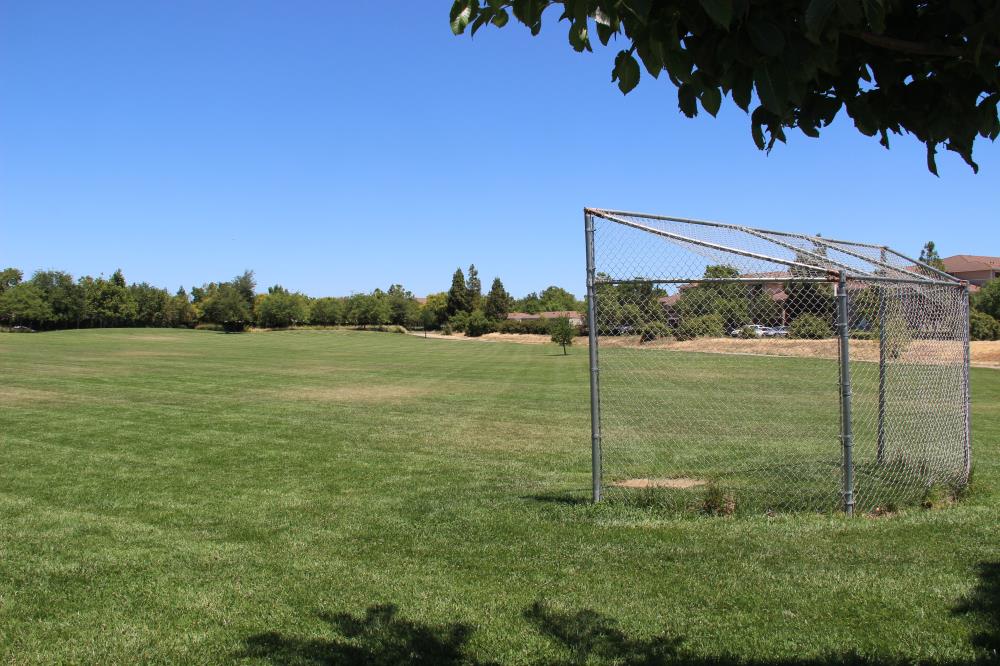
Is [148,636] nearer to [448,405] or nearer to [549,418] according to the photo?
[549,418]

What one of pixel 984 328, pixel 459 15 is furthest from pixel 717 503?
pixel 984 328

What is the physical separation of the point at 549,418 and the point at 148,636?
14.6m

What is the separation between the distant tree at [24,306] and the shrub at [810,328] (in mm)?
113334

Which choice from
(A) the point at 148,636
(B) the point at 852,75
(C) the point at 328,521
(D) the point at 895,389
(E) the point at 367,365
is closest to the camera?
(B) the point at 852,75

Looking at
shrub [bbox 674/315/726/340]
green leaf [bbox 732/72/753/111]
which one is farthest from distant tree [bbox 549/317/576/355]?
green leaf [bbox 732/72/753/111]

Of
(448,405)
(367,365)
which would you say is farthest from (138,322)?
(448,405)

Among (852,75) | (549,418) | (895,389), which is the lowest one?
(549,418)

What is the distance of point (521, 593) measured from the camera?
5.03 meters

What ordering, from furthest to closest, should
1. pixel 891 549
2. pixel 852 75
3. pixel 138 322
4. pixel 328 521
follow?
pixel 138 322 → pixel 328 521 → pixel 891 549 → pixel 852 75

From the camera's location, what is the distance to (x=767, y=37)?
223 cm

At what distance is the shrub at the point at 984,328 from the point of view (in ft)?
Answer: 157

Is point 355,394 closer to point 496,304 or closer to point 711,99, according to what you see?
point 711,99

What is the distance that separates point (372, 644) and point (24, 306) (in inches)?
4518

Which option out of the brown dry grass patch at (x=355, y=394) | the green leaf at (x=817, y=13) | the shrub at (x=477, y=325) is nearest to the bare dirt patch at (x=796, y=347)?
the green leaf at (x=817, y=13)
